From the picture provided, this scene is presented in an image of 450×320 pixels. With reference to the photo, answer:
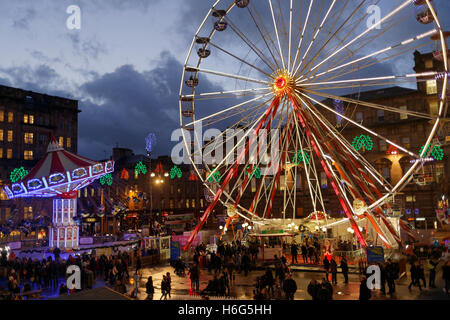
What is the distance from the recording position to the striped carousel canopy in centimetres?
3312

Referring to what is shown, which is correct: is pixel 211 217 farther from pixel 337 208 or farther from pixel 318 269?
pixel 318 269

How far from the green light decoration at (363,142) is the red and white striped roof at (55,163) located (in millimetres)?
32865

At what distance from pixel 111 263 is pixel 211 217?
45.0 meters

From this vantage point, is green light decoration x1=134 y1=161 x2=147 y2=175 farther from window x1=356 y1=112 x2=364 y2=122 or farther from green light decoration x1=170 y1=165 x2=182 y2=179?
window x1=356 y1=112 x2=364 y2=122

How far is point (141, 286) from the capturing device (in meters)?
20.4

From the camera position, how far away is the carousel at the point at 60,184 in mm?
33281

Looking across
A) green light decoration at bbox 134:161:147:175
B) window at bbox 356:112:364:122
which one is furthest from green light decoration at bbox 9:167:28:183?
window at bbox 356:112:364:122

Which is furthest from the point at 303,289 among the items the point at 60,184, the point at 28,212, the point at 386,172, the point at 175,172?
the point at 28,212

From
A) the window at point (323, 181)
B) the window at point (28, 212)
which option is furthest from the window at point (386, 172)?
the window at point (28, 212)

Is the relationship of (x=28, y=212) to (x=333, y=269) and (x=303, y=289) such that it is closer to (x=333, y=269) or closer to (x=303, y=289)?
(x=303, y=289)

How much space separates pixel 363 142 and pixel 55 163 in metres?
36.7

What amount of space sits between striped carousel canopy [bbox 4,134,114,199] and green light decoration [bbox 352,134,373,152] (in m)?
31.2
